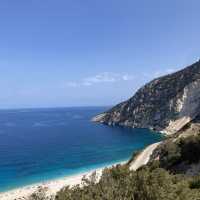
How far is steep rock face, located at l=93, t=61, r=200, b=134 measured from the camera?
127188 mm

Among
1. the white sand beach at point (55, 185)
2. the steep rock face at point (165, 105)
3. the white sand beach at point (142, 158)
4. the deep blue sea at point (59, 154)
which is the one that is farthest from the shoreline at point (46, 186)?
the steep rock face at point (165, 105)

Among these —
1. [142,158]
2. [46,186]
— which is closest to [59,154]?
[46,186]

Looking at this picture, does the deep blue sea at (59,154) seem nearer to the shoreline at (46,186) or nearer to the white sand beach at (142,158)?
the shoreline at (46,186)

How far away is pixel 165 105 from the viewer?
447 ft

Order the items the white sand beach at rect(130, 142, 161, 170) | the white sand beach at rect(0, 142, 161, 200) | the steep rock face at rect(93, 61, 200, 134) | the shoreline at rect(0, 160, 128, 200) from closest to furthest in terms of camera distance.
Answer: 1. the shoreline at rect(0, 160, 128, 200)
2. the white sand beach at rect(0, 142, 161, 200)
3. the white sand beach at rect(130, 142, 161, 170)
4. the steep rock face at rect(93, 61, 200, 134)

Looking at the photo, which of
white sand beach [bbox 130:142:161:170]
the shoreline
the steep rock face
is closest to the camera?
the shoreline

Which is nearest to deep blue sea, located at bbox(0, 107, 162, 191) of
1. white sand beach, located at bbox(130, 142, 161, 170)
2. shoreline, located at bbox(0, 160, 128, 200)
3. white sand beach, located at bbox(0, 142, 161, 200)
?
shoreline, located at bbox(0, 160, 128, 200)

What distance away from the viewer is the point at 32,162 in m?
76.0

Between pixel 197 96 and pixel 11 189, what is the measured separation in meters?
96.3

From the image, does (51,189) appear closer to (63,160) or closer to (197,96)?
(63,160)

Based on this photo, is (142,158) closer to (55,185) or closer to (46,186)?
(55,185)

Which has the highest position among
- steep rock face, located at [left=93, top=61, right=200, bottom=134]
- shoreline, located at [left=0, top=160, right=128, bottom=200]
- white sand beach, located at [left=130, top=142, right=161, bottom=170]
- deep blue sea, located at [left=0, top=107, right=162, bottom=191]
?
steep rock face, located at [left=93, top=61, right=200, bottom=134]

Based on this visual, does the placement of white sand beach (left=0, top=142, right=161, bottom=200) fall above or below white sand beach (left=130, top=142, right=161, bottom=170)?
below

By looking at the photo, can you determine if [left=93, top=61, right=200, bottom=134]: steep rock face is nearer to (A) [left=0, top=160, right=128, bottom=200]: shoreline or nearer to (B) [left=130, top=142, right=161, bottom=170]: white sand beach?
(B) [left=130, top=142, right=161, bottom=170]: white sand beach
